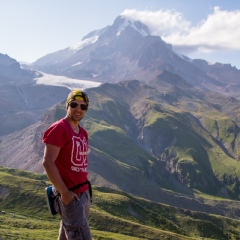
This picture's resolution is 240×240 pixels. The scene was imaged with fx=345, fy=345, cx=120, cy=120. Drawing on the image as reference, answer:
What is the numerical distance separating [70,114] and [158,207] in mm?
154126

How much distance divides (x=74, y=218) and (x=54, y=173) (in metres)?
1.56

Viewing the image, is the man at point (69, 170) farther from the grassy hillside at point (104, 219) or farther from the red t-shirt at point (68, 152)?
the grassy hillside at point (104, 219)

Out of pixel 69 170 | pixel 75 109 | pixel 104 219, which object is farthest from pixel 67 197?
pixel 104 219

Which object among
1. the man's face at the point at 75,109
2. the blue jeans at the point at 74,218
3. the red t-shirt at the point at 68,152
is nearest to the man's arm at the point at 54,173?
the red t-shirt at the point at 68,152

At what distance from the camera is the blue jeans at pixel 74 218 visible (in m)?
10.5

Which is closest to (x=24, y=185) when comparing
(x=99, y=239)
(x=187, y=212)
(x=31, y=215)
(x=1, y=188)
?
(x=1, y=188)

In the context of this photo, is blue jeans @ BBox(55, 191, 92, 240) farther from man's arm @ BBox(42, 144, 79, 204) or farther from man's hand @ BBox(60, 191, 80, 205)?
man's arm @ BBox(42, 144, 79, 204)

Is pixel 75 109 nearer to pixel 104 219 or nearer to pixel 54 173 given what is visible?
pixel 54 173

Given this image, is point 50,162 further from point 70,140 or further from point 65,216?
point 65,216

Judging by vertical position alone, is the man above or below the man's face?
below

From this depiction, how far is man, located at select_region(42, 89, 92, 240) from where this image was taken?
33.8 feet

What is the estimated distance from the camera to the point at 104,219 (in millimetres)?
102125

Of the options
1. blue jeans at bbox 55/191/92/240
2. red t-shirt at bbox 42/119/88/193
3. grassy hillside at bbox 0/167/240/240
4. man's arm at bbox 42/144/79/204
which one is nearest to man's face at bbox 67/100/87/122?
red t-shirt at bbox 42/119/88/193

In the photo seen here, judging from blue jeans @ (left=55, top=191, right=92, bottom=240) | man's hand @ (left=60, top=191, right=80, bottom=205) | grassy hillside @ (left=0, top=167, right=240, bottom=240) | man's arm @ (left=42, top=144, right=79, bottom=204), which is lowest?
grassy hillside @ (left=0, top=167, right=240, bottom=240)
